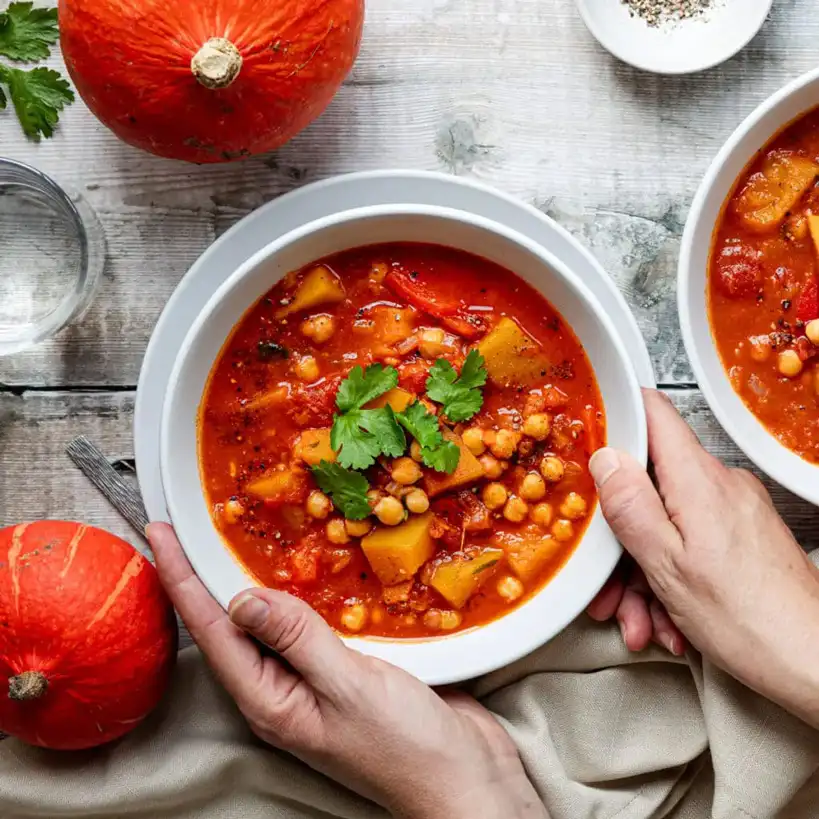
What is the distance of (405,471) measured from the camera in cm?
336

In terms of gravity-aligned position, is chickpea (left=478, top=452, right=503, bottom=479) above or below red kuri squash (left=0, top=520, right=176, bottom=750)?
above

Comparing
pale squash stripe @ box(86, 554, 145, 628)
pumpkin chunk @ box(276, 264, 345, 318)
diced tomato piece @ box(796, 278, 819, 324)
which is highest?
diced tomato piece @ box(796, 278, 819, 324)

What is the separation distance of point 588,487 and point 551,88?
4.73 feet

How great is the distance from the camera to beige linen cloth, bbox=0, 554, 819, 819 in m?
3.58

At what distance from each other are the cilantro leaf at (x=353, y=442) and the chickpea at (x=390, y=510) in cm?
15

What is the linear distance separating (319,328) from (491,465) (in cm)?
73

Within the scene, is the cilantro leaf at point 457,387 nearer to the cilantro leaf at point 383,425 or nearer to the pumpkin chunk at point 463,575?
the cilantro leaf at point 383,425

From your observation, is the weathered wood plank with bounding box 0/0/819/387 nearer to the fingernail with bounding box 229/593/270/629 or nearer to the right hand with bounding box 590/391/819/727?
the right hand with bounding box 590/391/819/727

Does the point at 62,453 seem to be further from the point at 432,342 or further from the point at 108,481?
the point at 432,342

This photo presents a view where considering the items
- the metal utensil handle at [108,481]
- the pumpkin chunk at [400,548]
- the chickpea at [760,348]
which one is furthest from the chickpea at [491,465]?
the metal utensil handle at [108,481]

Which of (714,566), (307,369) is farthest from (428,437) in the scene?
(714,566)

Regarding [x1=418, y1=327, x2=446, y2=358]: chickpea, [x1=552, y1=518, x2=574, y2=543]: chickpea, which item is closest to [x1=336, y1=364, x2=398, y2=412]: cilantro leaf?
[x1=418, y1=327, x2=446, y2=358]: chickpea

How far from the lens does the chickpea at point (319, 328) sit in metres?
3.40

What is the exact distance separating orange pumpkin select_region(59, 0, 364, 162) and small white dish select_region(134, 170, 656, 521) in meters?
0.27
